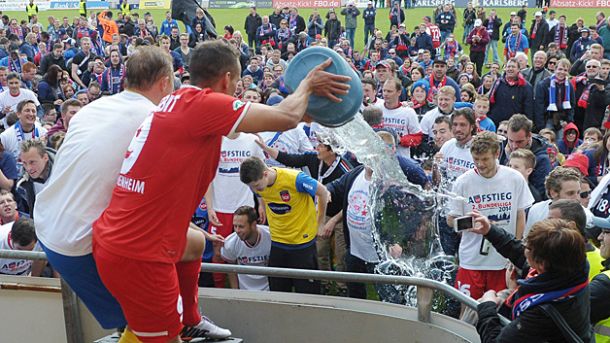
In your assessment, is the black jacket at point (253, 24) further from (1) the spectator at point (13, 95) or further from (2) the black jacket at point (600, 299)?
(2) the black jacket at point (600, 299)

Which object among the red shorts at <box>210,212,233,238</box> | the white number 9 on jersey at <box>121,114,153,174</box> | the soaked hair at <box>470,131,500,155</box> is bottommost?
the red shorts at <box>210,212,233,238</box>

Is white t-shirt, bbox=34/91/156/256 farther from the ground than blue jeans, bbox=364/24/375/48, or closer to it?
Answer: farther from the ground

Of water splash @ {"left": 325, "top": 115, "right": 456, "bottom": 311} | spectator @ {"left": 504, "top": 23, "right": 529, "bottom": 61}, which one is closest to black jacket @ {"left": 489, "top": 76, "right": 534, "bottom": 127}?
water splash @ {"left": 325, "top": 115, "right": 456, "bottom": 311}

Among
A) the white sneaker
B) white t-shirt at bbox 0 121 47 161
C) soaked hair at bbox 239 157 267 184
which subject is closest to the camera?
the white sneaker

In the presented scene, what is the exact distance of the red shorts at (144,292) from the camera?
3.28m

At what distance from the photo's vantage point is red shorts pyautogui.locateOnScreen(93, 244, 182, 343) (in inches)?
129

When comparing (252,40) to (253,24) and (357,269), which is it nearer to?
(253,24)

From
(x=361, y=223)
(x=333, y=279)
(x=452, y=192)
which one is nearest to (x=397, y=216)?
(x=361, y=223)

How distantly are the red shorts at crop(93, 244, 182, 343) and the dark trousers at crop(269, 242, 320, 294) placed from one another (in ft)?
9.02

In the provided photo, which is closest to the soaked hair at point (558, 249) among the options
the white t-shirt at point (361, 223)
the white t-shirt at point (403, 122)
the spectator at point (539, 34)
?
the white t-shirt at point (361, 223)

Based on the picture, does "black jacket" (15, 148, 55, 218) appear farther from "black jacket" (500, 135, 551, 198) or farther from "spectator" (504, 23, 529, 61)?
"spectator" (504, 23, 529, 61)

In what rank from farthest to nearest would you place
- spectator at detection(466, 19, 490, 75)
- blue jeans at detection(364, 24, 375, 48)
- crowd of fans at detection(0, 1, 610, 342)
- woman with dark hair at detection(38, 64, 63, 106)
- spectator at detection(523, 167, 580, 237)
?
1. blue jeans at detection(364, 24, 375, 48)
2. spectator at detection(466, 19, 490, 75)
3. woman with dark hair at detection(38, 64, 63, 106)
4. spectator at detection(523, 167, 580, 237)
5. crowd of fans at detection(0, 1, 610, 342)

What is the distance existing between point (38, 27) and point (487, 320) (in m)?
24.6

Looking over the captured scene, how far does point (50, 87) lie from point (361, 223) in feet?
35.6
